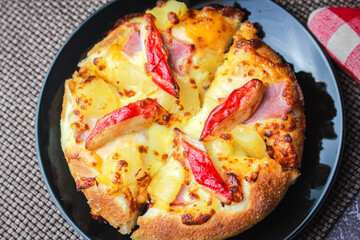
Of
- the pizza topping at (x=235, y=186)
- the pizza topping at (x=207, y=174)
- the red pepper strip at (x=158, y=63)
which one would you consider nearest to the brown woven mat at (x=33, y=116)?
the pizza topping at (x=235, y=186)

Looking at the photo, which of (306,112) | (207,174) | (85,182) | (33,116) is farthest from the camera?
(33,116)

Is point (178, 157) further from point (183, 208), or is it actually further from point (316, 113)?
point (316, 113)

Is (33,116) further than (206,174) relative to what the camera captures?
Yes

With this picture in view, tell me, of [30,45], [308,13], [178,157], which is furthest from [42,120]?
[308,13]

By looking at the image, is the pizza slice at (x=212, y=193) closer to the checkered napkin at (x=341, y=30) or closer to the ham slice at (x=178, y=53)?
the ham slice at (x=178, y=53)

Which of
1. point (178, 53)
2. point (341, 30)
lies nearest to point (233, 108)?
point (178, 53)

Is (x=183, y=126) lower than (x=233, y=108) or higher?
lower

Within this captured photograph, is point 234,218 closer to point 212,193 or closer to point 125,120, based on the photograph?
point 212,193
